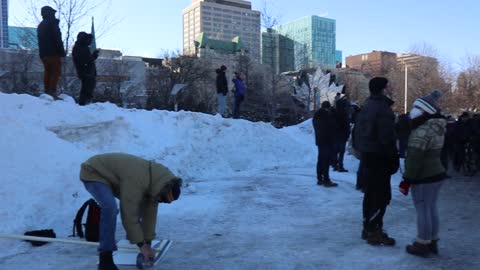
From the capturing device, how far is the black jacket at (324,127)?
9.48 meters

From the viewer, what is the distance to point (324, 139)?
947 cm

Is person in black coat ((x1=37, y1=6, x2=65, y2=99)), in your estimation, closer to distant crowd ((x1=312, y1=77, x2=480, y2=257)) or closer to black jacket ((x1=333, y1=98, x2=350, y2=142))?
black jacket ((x1=333, y1=98, x2=350, y2=142))

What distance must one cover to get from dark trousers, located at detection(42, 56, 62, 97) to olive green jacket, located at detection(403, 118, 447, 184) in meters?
7.95

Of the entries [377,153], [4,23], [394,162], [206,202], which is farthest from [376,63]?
[377,153]

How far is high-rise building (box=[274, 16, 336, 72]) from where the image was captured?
36781 mm

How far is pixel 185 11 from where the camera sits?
113 m

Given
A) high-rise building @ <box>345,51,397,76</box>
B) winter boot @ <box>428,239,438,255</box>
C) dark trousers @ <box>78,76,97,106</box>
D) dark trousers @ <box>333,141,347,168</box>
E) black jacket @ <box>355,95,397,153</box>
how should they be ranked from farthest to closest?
high-rise building @ <box>345,51,397,76</box>
dark trousers @ <box>333,141,347,168</box>
dark trousers @ <box>78,76,97,106</box>
black jacket @ <box>355,95,397,153</box>
winter boot @ <box>428,239,438,255</box>

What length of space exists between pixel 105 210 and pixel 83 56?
291 inches

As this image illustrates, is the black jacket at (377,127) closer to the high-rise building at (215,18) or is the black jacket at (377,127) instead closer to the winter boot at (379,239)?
the winter boot at (379,239)

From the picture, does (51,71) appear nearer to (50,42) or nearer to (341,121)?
(50,42)

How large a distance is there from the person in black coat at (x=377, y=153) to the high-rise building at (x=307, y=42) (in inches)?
953

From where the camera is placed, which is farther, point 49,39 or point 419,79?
point 419,79

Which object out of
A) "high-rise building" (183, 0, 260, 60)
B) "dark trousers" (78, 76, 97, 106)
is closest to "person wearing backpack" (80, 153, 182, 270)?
"dark trousers" (78, 76, 97, 106)

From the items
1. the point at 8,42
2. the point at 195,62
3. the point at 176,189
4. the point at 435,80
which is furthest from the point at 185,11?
the point at 176,189
